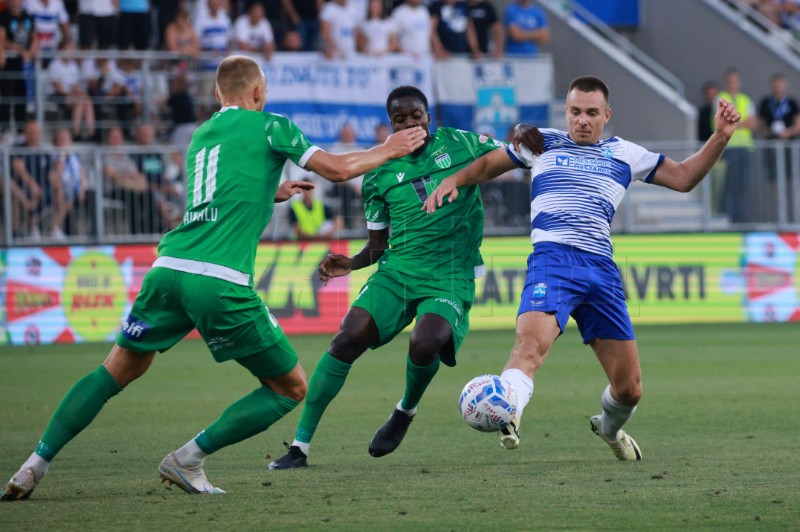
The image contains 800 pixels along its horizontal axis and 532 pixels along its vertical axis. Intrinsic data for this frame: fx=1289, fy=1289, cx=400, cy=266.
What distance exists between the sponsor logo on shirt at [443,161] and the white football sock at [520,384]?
2175 millimetres

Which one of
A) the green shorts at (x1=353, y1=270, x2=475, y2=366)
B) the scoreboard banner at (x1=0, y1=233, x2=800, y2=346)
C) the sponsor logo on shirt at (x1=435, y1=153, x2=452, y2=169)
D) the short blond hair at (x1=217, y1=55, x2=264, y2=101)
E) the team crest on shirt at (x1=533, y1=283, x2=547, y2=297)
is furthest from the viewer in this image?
the scoreboard banner at (x1=0, y1=233, x2=800, y2=346)

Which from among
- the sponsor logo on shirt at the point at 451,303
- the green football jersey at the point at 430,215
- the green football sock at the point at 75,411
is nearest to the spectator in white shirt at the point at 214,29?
the green football jersey at the point at 430,215

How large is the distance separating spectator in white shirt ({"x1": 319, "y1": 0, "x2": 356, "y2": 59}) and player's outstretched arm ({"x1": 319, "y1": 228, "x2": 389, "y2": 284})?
42.8 feet

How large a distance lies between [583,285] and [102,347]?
11153 mm

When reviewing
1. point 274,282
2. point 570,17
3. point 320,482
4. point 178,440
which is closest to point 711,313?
point 274,282

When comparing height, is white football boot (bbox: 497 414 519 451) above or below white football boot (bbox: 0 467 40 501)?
above

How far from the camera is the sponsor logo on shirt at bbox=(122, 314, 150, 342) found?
700 cm

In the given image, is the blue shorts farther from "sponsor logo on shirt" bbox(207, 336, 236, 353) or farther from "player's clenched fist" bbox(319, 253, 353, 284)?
"sponsor logo on shirt" bbox(207, 336, 236, 353)

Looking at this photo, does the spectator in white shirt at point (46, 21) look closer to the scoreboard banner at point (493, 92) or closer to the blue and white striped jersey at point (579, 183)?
the scoreboard banner at point (493, 92)

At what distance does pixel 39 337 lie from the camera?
1844cm

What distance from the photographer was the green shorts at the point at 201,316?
693 centimetres

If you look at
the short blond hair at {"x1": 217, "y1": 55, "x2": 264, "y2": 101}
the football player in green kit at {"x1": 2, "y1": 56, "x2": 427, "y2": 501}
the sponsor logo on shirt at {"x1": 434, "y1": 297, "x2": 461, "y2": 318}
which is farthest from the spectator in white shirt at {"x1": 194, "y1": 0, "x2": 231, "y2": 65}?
the football player in green kit at {"x1": 2, "y1": 56, "x2": 427, "y2": 501}

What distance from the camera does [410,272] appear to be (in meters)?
8.88

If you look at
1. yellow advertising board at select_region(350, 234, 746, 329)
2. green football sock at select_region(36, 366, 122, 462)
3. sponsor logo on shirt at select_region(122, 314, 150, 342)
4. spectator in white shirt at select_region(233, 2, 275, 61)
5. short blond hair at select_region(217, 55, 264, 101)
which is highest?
spectator in white shirt at select_region(233, 2, 275, 61)
